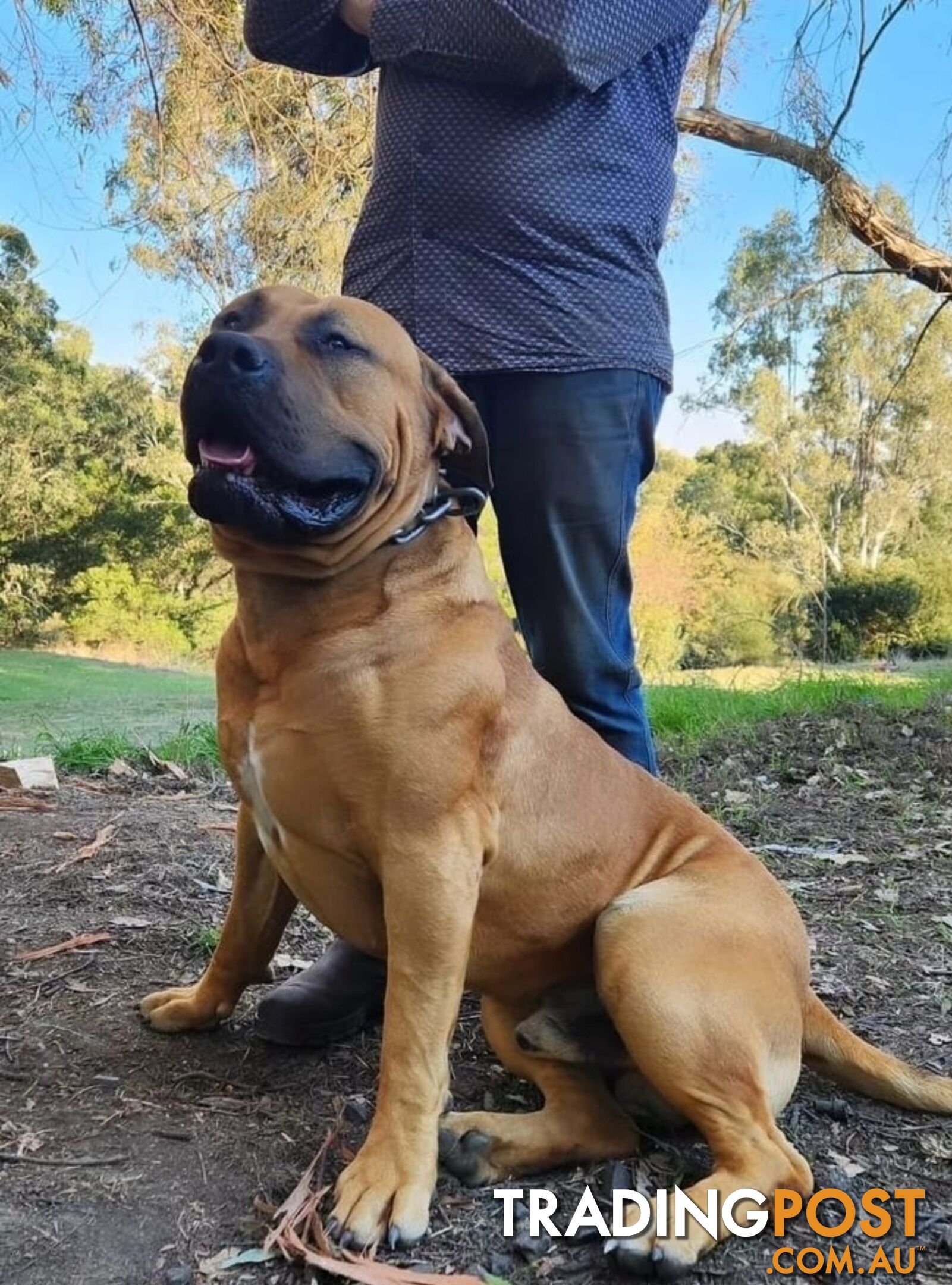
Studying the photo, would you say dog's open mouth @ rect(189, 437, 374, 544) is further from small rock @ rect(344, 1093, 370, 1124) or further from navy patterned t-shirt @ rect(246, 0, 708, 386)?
small rock @ rect(344, 1093, 370, 1124)

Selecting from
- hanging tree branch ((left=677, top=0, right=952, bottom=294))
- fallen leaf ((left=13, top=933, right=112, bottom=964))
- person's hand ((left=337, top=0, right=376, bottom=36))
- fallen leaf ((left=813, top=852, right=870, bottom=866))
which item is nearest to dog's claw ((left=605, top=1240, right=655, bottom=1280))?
fallen leaf ((left=13, top=933, right=112, bottom=964))

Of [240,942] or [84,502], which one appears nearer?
[240,942]

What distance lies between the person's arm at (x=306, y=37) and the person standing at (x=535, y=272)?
0.6 inches

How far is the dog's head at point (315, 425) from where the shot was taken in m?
1.82

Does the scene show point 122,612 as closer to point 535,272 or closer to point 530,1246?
point 535,272

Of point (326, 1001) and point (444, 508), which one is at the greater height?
point (444, 508)

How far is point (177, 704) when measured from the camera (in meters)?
7.20

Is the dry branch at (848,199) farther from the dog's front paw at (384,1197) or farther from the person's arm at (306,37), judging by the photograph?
the dog's front paw at (384,1197)

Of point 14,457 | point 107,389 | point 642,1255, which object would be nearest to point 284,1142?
point 642,1255

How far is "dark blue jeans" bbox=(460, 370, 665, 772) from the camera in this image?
249 cm

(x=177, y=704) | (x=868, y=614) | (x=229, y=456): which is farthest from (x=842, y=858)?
(x=868, y=614)

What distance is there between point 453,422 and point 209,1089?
1.36 m

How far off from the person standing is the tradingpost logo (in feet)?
2.40

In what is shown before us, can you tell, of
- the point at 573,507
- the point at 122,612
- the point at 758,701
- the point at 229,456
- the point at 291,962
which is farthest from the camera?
the point at 122,612
